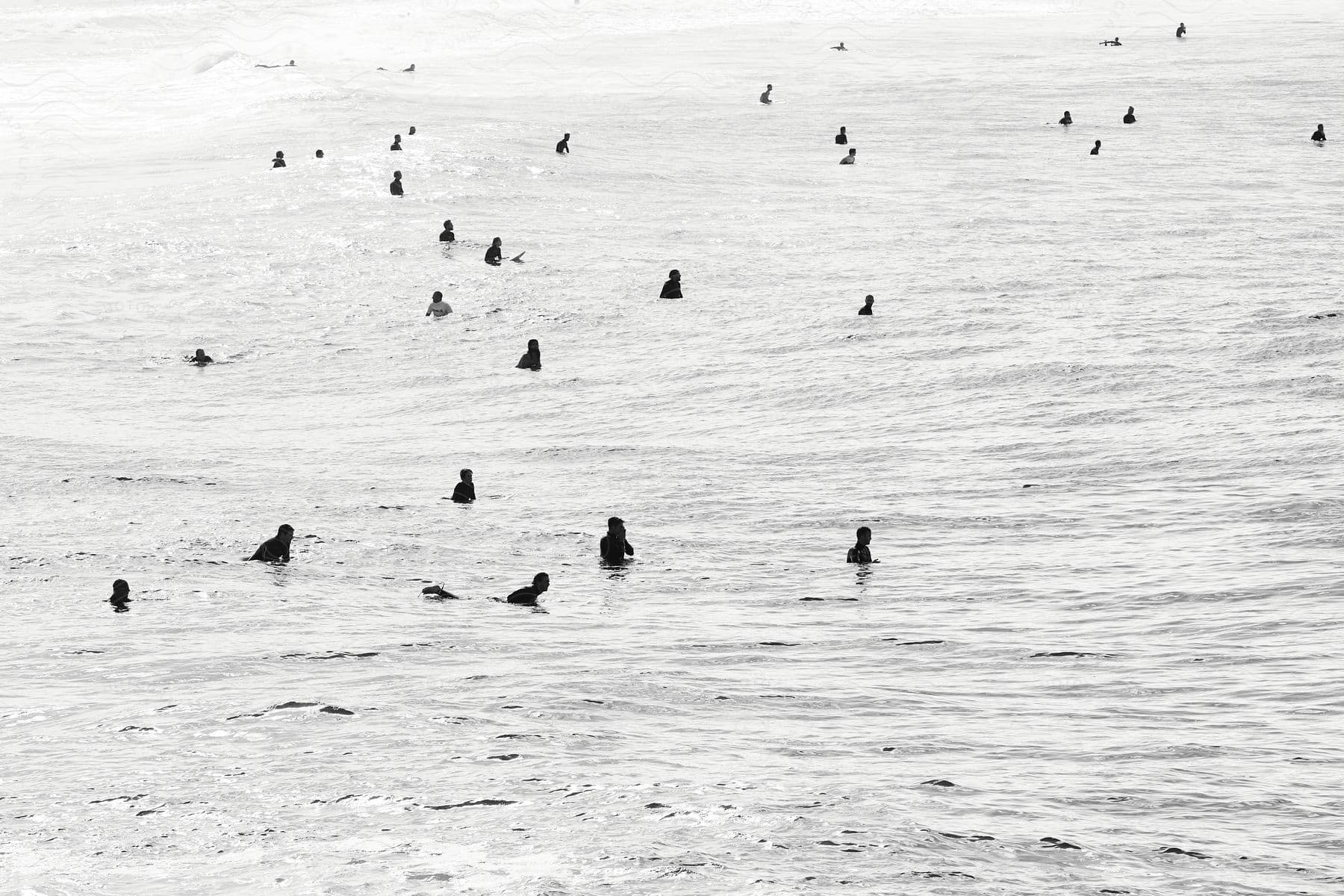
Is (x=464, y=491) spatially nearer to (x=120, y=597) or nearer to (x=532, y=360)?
(x=120, y=597)

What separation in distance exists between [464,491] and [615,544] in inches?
166

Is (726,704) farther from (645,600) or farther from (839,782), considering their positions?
(645,600)

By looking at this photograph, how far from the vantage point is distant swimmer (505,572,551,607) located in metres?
21.3

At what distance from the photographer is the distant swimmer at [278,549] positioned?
23.3 metres

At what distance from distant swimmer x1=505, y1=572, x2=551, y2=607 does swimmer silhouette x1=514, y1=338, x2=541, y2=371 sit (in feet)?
51.7

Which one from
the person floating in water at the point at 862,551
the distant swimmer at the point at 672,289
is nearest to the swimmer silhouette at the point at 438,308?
the distant swimmer at the point at 672,289

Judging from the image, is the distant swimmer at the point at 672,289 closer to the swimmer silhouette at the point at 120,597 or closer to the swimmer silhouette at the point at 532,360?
the swimmer silhouette at the point at 532,360

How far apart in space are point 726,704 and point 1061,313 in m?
24.1

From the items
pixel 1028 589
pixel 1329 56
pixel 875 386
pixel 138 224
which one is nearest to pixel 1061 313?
pixel 875 386

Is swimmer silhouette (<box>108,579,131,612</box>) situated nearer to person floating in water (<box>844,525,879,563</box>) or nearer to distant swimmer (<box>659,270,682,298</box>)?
person floating in water (<box>844,525,879,563</box>)

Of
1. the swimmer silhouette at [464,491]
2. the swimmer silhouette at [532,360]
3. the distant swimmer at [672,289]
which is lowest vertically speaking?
the swimmer silhouette at [464,491]

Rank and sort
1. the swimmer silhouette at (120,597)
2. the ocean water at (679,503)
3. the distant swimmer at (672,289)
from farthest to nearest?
the distant swimmer at (672,289) → the swimmer silhouette at (120,597) → the ocean water at (679,503)

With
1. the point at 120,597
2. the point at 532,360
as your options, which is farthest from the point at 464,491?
the point at 532,360

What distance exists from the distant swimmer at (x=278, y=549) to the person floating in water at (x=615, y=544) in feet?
14.8
